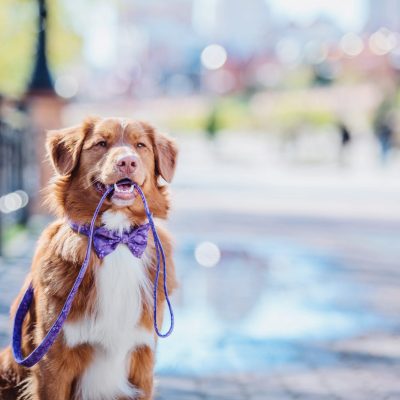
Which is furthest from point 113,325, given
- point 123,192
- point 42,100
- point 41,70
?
point 41,70

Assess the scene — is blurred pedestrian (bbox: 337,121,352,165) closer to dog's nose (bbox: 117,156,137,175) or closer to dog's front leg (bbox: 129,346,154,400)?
dog's front leg (bbox: 129,346,154,400)

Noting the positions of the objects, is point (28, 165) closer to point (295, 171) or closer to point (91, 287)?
point (91, 287)

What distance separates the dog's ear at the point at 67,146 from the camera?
10.7ft

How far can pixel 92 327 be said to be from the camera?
3.16 meters

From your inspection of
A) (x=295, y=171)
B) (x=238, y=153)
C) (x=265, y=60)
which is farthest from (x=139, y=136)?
(x=265, y=60)

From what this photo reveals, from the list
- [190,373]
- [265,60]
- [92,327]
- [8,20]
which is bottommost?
[190,373]

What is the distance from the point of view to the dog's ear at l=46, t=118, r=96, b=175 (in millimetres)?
3246

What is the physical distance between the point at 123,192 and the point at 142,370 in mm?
905

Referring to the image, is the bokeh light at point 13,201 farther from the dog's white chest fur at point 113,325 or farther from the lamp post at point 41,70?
the dog's white chest fur at point 113,325

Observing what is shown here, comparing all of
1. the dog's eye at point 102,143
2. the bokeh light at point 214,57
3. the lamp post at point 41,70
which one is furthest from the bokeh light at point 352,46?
the dog's eye at point 102,143

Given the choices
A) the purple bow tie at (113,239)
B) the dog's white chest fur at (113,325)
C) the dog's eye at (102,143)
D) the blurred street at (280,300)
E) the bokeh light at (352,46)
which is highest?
the bokeh light at (352,46)

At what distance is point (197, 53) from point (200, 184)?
104 metres

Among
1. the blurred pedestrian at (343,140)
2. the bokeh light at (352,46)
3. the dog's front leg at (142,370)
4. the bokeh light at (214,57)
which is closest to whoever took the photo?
the dog's front leg at (142,370)

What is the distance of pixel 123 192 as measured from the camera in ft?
10.2
